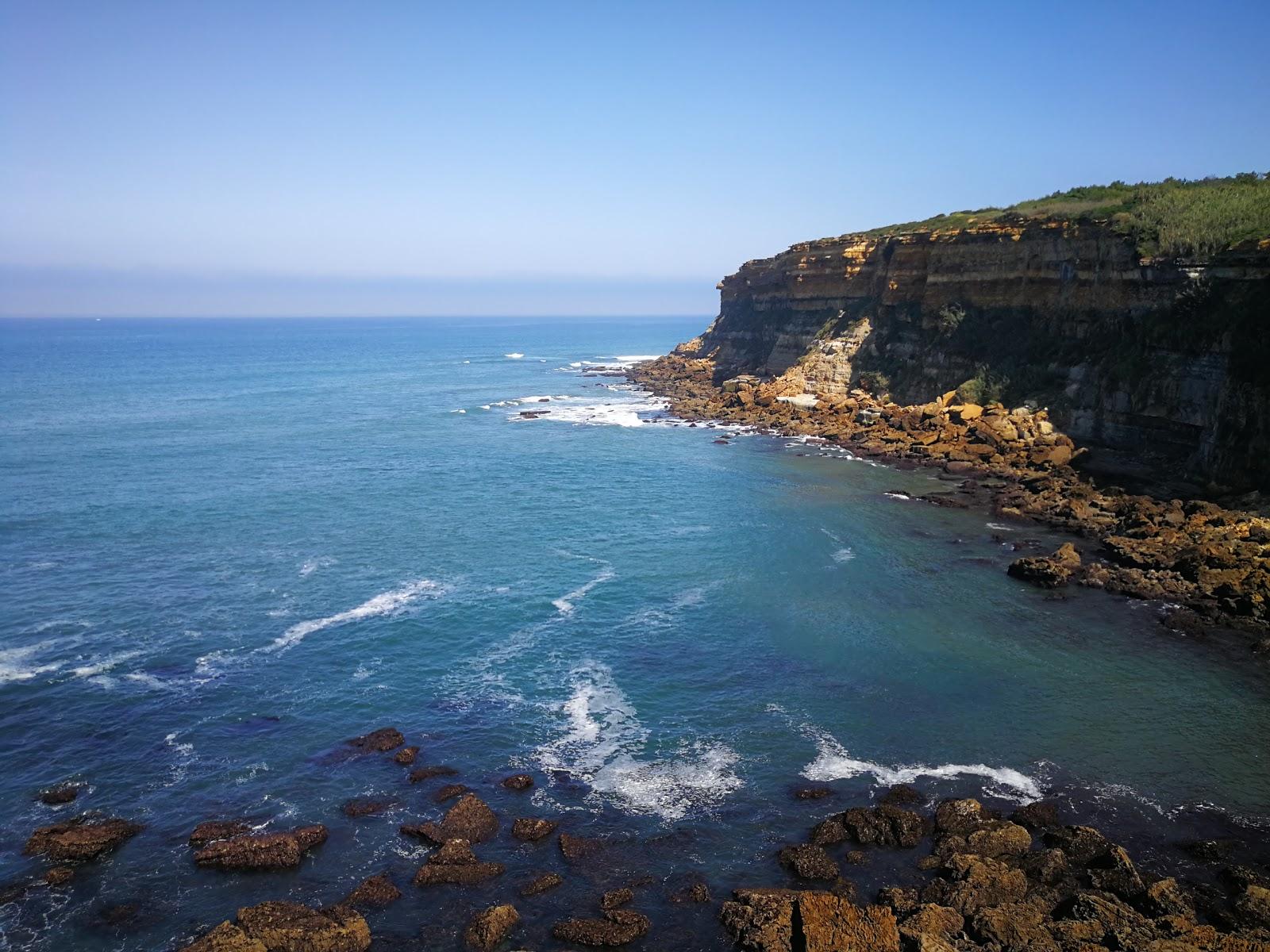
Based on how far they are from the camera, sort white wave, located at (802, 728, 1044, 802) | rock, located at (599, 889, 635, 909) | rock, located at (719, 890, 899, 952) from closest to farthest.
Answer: rock, located at (719, 890, 899, 952) → rock, located at (599, 889, 635, 909) → white wave, located at (802, 728, 1044, 802)

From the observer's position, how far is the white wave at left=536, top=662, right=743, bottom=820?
23.1 metres

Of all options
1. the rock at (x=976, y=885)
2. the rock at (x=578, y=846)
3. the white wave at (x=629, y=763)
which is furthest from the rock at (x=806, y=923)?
the white wave at (x=629, y=763)

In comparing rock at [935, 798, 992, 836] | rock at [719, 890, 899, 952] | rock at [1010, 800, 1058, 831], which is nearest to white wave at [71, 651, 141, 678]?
rock at [719, 890, 899, 952]

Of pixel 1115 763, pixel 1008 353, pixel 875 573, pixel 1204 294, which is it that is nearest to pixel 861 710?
pixel 1115 763

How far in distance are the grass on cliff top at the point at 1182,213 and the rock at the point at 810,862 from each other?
48.7 m

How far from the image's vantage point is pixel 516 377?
134 m

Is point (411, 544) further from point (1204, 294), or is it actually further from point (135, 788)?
point (1204, 294)

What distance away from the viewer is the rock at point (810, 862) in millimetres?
20031

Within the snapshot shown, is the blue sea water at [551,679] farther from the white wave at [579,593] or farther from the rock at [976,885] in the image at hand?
the rock at [976,885]

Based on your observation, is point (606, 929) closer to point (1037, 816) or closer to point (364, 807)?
point (364, 807)

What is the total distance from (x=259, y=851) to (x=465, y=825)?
5.09 meters

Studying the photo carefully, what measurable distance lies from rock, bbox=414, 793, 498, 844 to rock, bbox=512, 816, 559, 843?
63cm

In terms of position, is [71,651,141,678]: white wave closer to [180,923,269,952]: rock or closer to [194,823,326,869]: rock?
[194,823,326,869]: rock

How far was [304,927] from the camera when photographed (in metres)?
18.1
